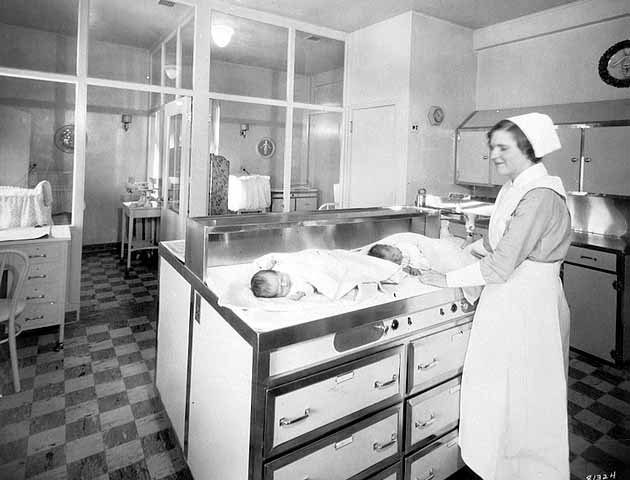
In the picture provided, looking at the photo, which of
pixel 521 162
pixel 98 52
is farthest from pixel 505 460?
pixel 98 52

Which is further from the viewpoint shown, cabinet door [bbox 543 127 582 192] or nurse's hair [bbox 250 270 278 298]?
cabinet door [bbox 543 127 582 192]

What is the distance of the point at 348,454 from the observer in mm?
1847

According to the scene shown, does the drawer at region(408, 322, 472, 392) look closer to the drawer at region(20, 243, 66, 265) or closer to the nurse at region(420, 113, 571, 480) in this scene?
the nurse at region(420, 113, 571, 480)

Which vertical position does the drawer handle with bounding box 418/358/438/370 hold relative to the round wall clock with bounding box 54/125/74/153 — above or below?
below

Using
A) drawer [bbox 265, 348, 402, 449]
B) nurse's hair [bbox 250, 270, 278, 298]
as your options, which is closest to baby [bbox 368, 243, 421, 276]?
drawer [bbox 265, 348, 402, 449]

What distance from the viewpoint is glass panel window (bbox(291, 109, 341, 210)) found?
6.11 m

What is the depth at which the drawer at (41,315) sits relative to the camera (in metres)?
3.86

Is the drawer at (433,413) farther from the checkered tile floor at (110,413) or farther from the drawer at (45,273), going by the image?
the drawer at (45,273)

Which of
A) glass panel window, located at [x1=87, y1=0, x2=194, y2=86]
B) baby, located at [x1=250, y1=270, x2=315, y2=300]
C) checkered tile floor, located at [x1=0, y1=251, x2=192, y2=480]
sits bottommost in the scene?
checkered tile floor, located at [x1=0, y1=251, x2=192, y2=480]

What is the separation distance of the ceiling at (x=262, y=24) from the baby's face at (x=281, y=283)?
4183 millimetres

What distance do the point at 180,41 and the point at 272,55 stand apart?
1.19 meters

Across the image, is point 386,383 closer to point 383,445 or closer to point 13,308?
point 383,445

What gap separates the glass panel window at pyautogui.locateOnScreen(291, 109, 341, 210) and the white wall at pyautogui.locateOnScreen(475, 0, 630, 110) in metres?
2.04

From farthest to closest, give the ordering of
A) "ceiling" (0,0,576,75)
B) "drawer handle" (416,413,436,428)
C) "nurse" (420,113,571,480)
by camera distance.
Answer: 1. "ceiling" (0,0,576,75)
2. "drawer handle" (416,413,436,428)
3. "nurse" (420,113,571,480)
